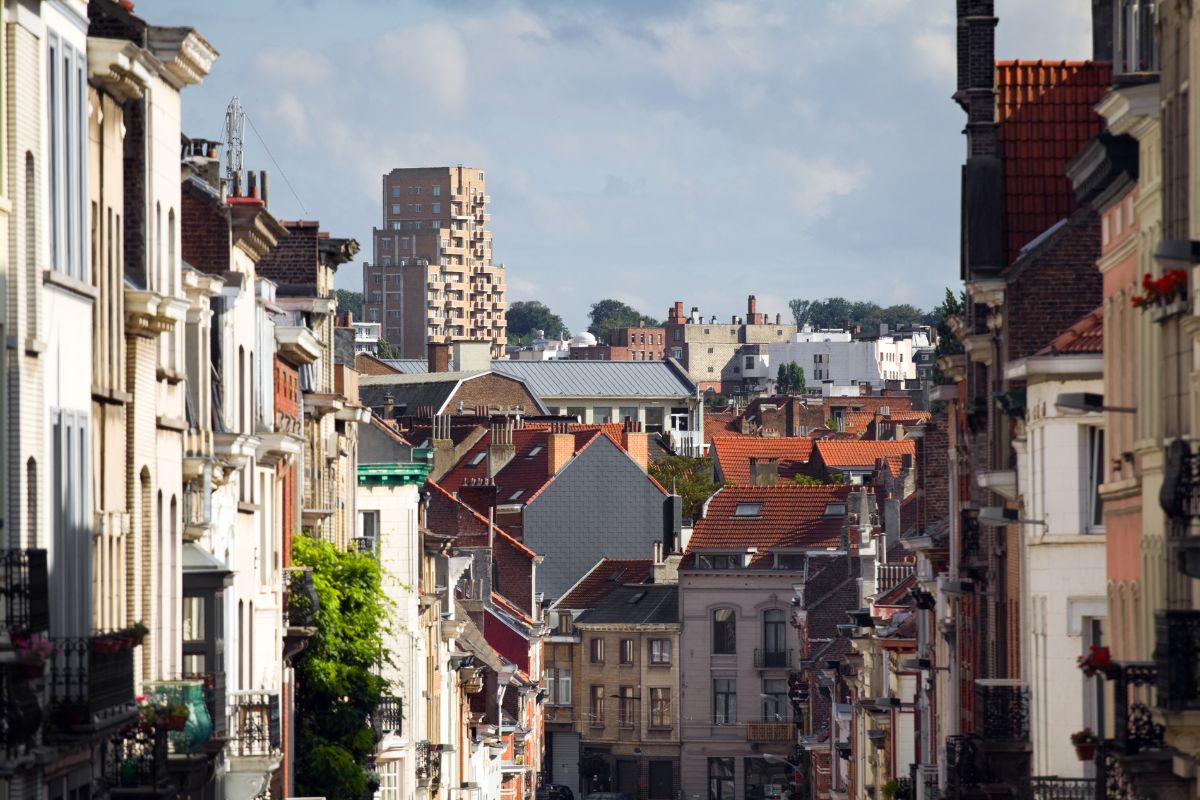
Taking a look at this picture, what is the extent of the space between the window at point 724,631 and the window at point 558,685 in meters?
7.00

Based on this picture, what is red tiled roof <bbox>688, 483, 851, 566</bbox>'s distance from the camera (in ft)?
351

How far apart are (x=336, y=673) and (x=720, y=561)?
60.0 metres

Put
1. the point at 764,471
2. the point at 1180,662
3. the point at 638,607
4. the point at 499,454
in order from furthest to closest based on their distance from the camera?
the point at 764,471 → the point at 499,454 → the point at 638,607 → the point at 1180,662

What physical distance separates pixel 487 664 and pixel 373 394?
87332 mm

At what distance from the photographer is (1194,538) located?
2238 cm

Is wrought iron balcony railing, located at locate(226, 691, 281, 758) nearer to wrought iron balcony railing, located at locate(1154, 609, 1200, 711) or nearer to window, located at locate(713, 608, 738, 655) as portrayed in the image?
wrought iron balcony railing, located at locate(1154, 609, 1200, 711)

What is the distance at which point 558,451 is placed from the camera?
125438 mm

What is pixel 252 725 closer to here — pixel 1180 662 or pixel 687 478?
pixel 1180 662

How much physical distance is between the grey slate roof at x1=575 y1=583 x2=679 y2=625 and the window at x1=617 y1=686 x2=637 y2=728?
103 inches

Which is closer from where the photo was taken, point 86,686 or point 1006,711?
point 86,686

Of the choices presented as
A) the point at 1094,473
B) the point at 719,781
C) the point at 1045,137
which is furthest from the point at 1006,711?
the point at 719,781

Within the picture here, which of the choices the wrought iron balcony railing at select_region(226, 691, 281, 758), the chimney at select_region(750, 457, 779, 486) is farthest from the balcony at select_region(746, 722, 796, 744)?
the wrought iron balcony railing at select_region(226, 691, 281, 758)

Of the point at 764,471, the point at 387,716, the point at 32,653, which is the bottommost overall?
the point at 387,716

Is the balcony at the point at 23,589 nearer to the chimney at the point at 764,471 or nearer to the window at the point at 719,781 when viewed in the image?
the window at the point at 719,781
